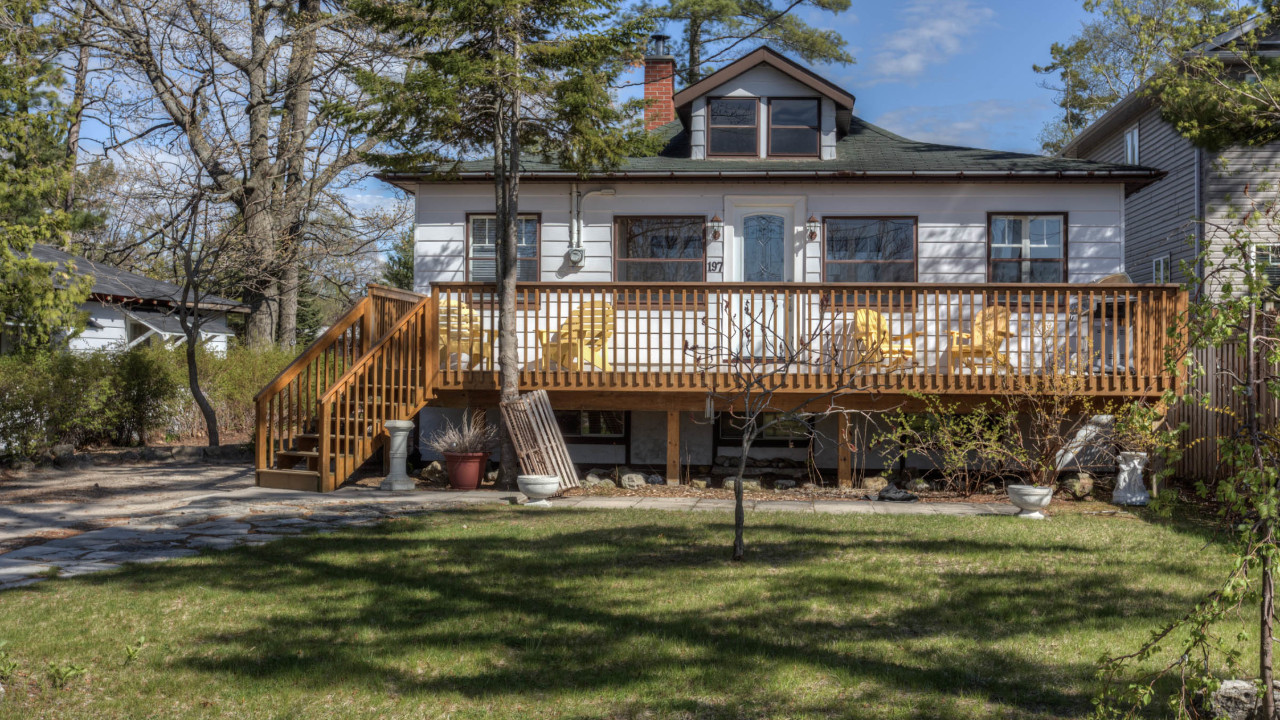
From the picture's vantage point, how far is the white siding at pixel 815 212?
13148 mm

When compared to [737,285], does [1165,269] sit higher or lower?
higher

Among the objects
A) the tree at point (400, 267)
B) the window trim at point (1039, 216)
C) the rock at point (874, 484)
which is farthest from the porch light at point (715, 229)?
the tree at point (400, 267)

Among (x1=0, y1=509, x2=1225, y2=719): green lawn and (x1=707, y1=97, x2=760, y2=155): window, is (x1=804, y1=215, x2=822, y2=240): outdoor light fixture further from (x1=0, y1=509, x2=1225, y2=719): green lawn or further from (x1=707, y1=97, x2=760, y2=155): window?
(x1=0, y1=509, x2=1225, y2=719): green lawn

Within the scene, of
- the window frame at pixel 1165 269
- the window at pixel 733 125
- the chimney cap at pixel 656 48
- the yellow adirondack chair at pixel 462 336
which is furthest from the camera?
the window frame at pixel 1165 269

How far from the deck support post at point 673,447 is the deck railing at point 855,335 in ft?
1.68

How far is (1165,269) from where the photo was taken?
62.3 ft

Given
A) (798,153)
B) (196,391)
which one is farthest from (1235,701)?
(196,391)

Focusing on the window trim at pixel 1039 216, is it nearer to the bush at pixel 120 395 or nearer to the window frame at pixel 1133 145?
the window frame at pixel 1133 145

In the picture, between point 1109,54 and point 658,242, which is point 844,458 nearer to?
point 658,242

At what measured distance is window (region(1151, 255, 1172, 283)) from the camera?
61.9ft

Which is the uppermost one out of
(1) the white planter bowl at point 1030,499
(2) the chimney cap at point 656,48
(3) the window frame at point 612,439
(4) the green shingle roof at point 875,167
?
(2) the chimney cap at point 656,48

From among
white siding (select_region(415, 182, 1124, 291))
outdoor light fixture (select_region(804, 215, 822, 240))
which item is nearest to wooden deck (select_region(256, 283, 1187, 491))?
white siding (select_region(415, 182, 1124, 291))

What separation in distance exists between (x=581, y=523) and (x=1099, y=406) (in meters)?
6.72

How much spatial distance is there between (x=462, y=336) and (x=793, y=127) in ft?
19.9
